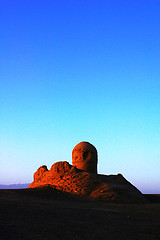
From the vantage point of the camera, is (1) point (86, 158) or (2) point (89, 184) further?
(1) point (86, 158)

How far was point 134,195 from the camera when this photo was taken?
14.1 metres

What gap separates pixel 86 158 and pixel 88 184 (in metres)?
3.22

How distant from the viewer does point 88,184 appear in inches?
533

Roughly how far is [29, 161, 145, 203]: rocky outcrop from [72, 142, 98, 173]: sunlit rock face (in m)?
1.33

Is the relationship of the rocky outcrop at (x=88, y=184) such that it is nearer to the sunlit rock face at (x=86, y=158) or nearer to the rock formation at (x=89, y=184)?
the rock formation at (x=89, y=184)

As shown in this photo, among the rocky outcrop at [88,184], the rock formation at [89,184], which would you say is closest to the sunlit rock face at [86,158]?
the rock formation at [89,184]

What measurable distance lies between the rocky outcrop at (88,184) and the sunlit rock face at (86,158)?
1.33 meters

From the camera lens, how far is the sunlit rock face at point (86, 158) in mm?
16516

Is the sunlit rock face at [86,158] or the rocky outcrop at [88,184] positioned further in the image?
the sunlit rock face at [86,158]

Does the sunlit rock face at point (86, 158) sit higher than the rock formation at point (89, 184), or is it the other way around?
the sunlit rock face at point (86, 158)

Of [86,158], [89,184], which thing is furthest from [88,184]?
[86,158]

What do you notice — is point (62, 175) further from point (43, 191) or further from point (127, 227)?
point (127, 227)

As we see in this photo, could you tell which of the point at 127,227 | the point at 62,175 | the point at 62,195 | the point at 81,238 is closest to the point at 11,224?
the point at 81,238

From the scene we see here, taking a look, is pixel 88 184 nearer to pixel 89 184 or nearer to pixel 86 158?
pixel 89 184
